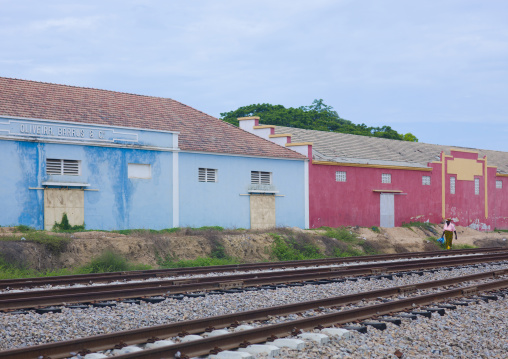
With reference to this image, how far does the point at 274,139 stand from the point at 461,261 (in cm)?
1484

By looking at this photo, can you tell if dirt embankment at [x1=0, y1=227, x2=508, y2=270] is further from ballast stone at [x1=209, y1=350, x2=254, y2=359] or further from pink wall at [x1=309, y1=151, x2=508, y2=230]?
ballast stone at [x1=209, y1=350, x2=254, y2=359]

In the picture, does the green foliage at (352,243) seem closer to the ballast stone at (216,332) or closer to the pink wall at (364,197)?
the pink wall at (364,197)

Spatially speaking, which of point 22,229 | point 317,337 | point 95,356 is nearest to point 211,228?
point 22,229

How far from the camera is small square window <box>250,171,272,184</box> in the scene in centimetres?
3045

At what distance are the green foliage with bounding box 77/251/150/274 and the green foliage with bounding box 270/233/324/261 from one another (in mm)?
7159

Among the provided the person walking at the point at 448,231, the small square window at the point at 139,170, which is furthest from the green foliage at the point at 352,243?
the small square window at the point at 139,170

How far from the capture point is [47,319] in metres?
9.41

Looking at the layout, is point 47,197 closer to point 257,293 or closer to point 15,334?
point 257,293

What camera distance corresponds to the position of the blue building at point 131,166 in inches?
910

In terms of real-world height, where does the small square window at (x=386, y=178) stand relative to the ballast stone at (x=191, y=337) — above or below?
above

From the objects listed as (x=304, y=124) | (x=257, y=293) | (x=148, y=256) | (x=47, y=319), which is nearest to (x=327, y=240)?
(x=148, y=256)

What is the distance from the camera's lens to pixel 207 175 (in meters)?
28.5

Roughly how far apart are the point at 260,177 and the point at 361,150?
10.8 metres

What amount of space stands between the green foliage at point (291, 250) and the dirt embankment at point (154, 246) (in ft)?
0.93
